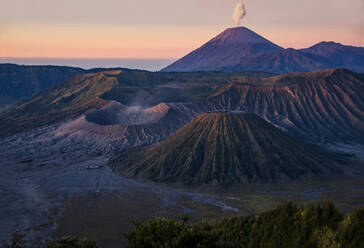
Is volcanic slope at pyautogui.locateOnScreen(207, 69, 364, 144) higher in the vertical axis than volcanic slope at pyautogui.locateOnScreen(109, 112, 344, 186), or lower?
higher

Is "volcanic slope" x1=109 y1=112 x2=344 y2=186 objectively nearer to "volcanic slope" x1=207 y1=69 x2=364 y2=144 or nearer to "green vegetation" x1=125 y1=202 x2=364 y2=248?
"volcanic slope" x1=207 y1=69 x2=364 y2=144

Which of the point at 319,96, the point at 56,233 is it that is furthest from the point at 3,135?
the point at 319,96

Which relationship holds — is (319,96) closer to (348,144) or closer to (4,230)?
(348,144)

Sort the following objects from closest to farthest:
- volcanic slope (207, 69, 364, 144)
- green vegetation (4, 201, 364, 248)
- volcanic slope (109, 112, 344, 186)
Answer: green vegetation (4, 201, 364, 248)
volcanic slope (109, 112, 344, 186)
volcanic slope (207, 69, 364, 144)

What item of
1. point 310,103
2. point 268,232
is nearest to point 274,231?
point 268,232

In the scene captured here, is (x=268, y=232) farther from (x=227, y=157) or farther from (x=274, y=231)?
(x=227, y=157)

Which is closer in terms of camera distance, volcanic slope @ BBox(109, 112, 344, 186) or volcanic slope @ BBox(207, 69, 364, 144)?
volcanic slope @ BBox(109, 112, 344, 186)

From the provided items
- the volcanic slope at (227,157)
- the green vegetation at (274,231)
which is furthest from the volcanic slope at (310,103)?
the green vegetation at (274,231)

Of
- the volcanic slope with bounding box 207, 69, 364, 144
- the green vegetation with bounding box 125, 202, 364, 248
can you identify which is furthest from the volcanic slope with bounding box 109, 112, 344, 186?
the green vegetation with bounding box 125, 202, 364, 248
